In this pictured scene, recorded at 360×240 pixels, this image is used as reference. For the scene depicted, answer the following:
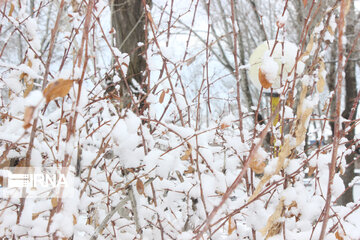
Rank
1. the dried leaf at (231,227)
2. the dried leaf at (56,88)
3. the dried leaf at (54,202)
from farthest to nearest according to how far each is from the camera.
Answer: the dried leaf at (231,227)
the dried leaf at (54,202)
the dried leaf at (56,88)

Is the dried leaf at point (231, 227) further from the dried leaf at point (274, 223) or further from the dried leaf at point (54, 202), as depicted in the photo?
the dried leaf at point (54, 202)


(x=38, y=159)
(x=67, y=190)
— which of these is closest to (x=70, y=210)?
(x=67, y=190)

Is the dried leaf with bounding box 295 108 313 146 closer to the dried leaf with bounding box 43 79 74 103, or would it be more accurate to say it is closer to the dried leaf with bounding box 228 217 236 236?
the dried leaf with bounding box 228 217 236 236

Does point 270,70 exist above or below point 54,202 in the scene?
above

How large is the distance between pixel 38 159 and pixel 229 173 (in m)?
0.68

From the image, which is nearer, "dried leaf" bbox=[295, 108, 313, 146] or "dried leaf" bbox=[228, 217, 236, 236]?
"dried leaf" bbox=[295, 108, 313, 146]

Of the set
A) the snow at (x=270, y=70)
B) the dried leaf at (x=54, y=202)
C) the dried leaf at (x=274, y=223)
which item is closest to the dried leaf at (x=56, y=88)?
the dried leaf at (x=54, y=202)

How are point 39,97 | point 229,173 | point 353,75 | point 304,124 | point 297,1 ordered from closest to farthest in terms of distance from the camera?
1. point 39,97
2. point 304,124
3. point 229,173
4. point 297,1
5. point 353,75

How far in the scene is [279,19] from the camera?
1020 millimetres

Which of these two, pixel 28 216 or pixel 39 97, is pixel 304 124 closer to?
pixel 39 97

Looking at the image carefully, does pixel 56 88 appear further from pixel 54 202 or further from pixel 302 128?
pixel 302 128

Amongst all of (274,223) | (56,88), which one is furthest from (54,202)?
(274,223)

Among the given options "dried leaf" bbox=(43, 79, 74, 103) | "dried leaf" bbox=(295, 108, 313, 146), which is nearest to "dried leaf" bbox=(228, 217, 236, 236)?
"dried leaf" bbox=(295, 108, 313, 146)

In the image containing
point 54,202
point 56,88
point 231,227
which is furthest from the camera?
point 231,227
